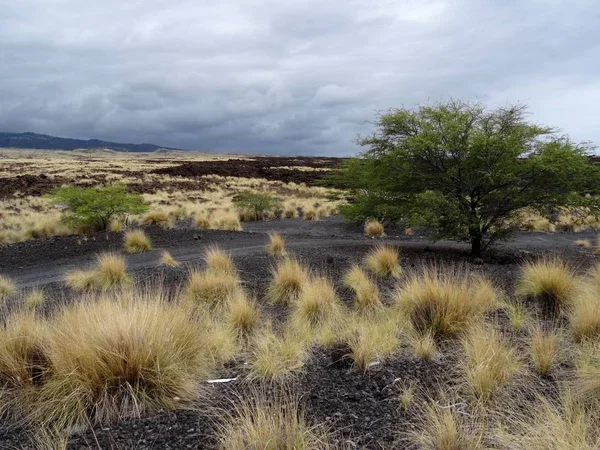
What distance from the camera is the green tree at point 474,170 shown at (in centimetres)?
1152

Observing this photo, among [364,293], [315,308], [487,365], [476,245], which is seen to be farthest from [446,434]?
[476,245]

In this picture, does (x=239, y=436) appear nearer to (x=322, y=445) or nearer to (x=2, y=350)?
(x=322, y=445)

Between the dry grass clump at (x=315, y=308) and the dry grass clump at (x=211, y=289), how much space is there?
131cm

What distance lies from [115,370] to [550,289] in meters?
6.55

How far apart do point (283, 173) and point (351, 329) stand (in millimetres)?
46472

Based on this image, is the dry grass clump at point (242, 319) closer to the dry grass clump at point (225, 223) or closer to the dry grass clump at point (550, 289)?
the dry grass clump at point (550, 289)

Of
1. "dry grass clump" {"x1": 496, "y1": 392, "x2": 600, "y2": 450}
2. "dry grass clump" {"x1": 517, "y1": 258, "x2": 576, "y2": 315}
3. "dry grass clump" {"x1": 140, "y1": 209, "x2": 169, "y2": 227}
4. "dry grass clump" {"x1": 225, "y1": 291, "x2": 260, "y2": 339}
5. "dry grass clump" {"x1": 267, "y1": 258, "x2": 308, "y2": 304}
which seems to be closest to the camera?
"dry grass clump" {"x1": 496, "y1": 392, "x2": 600, "y2": 450}

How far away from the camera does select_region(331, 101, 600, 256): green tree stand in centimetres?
1152

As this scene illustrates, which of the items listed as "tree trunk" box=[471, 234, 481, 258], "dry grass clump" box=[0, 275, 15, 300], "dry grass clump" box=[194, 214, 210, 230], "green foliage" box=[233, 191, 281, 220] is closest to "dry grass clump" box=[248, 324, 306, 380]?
"dry grass clump" box=[0, 275, 15, 300]

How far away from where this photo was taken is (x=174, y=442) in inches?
127

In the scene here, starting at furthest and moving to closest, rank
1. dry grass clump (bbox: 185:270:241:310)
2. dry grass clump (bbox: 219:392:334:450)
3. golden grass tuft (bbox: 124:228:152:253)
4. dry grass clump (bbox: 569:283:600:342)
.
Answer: golden grass tuft (bbox: 124:228:152:253), dry grass clump (bbox: 185:270:241:310), dry grass clump (bbox: 569:283:600:342), dry grass clump (bbox: 219:392:334:450)

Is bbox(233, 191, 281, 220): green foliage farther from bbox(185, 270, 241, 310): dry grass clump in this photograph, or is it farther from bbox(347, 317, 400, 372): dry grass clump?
bbox(347, 317, 400, 372): dry grass clump

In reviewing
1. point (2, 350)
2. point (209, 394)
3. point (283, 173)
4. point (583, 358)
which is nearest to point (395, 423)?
point (209, 394)

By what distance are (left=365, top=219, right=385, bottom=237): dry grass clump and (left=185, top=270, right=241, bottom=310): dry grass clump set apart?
35.3ft
